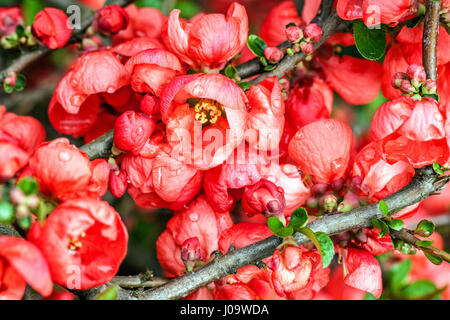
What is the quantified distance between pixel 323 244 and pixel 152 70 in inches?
17.3

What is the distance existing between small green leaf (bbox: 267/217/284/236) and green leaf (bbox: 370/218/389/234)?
0.57 ft

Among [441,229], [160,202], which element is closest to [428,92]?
[160,202]

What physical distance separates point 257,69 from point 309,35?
128 mm

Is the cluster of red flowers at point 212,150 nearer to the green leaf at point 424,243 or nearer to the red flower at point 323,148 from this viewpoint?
the red flower at point 323,148

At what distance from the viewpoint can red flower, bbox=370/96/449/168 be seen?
0.78 meters

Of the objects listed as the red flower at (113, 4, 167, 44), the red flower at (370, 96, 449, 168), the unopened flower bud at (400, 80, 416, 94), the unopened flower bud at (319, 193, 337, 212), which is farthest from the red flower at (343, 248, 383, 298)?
the red flower at (113, 4, 167, 44)

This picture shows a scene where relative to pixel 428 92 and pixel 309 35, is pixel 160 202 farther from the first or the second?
pixel 428 92

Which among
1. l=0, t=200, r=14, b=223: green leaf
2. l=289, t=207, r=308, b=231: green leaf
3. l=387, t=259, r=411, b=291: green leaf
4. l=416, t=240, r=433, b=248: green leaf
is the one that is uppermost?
l=0, t=200, r=14, b=223: green leaf

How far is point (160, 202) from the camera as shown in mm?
1047

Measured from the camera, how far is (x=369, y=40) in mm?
971

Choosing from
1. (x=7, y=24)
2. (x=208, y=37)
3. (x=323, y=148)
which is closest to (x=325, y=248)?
(x=323, y=148)

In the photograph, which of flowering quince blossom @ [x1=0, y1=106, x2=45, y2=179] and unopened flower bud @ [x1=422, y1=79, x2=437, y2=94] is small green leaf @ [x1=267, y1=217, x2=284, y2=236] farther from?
flowering quince blossom @ [x1=0, y1=106, x2=45, y2=179]

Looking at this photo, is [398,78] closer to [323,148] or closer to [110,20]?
[323,148]

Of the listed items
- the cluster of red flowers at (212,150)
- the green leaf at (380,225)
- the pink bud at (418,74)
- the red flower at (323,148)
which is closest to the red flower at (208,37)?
the cluster of red flowers at (212,150)
